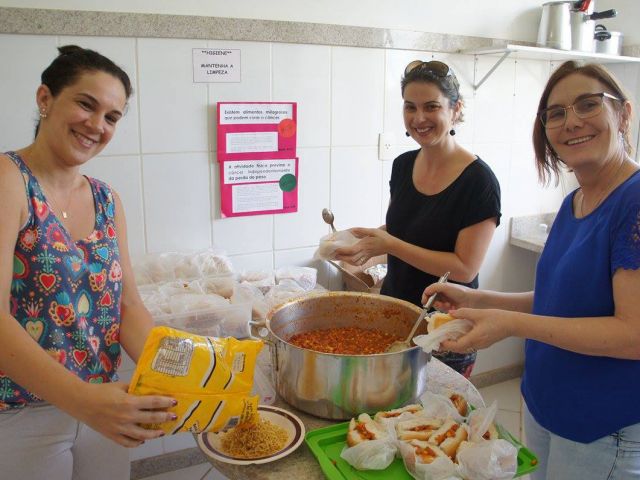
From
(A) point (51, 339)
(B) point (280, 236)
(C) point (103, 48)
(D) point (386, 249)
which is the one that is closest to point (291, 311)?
(D) point (386, 249)

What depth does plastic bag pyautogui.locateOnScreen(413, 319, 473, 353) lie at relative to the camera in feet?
3.58

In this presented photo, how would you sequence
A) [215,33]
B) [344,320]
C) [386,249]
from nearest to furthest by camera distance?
[344,320], [386,249], [215,33]

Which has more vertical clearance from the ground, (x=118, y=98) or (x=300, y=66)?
(x=300, y=66)

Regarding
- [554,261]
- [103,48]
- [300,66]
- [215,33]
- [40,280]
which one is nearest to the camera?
[40,280]

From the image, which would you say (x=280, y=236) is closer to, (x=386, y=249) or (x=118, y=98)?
(x=386, y=249)

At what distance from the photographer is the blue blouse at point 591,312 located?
1.08m

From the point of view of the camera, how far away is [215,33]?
2.02m

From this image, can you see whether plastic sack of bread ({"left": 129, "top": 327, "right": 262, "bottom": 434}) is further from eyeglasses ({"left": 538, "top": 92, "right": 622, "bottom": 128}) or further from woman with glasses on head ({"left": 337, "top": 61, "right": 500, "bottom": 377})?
eyeglasses ({"left": 538, "top": 92, "right": 622, "bottom": 128})

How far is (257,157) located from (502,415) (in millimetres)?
1895

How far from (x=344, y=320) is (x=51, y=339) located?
2.32 feet

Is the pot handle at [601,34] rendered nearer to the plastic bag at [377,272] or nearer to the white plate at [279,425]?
the plastic bag at [377,272]

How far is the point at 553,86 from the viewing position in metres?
1.27

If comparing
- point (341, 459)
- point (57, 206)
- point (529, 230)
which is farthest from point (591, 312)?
point (529, 230)

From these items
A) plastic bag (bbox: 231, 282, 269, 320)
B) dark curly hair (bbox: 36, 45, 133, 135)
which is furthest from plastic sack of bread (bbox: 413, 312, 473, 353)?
dark curly hair (bbox: 36, 45, 133, 135)
